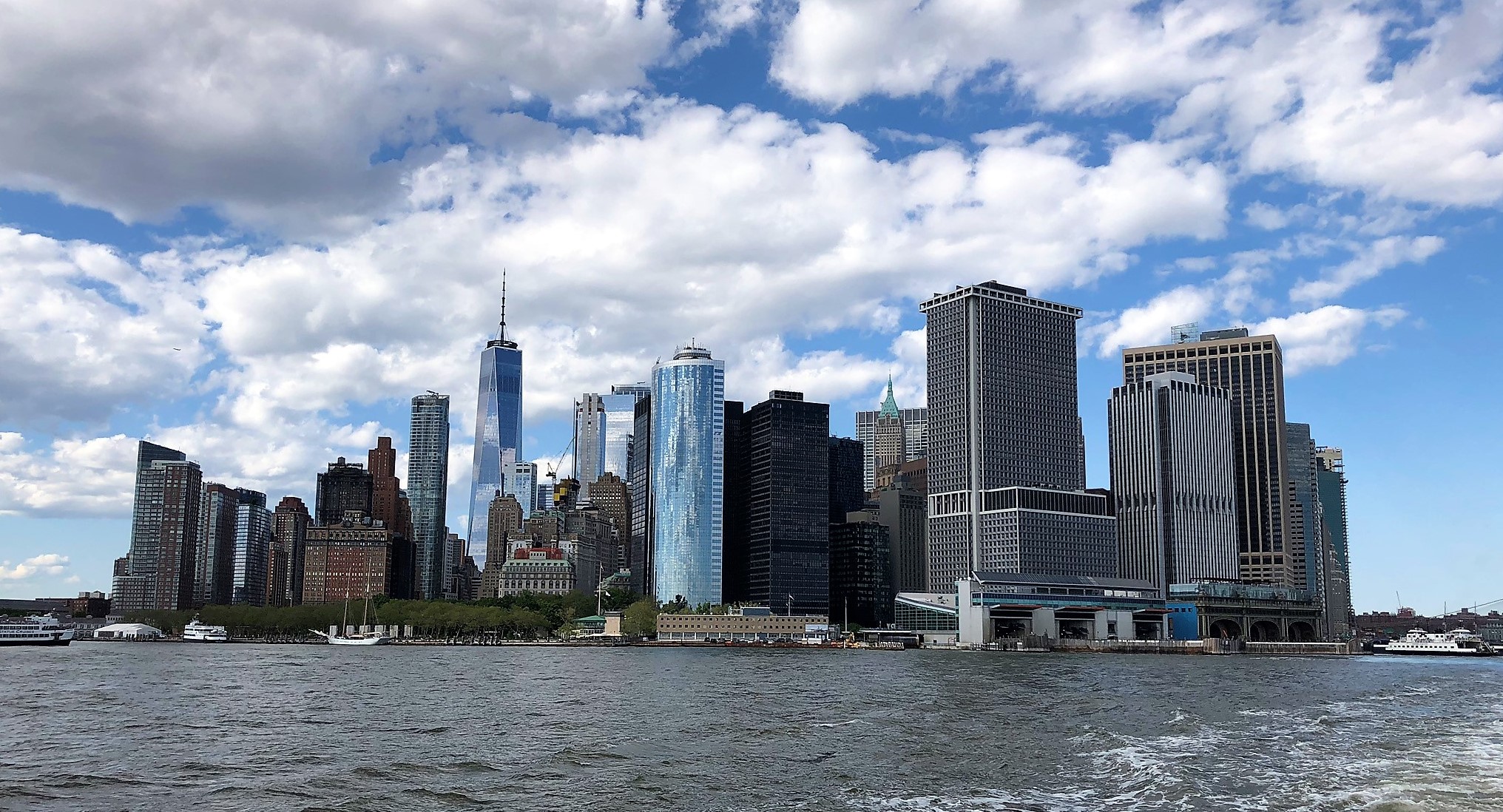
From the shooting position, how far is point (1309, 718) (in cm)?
9269

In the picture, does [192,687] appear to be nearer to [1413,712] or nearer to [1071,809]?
[1071,809]

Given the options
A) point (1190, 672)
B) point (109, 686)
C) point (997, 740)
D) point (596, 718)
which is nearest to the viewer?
point (997, 740)

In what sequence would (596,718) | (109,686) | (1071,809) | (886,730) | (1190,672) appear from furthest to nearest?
(1190,672) < (109,686) < (596,718) < (886,730) < (1071,809)

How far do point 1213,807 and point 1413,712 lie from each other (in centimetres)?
6161

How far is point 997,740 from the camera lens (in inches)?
2963

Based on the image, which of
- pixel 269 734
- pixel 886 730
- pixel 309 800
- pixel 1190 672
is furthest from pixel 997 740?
pixel 1190 672

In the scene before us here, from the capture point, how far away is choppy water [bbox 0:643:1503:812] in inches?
2124

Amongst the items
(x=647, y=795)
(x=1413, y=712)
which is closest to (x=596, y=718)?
(x=647, y=795)

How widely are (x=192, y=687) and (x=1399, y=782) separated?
11012 cm

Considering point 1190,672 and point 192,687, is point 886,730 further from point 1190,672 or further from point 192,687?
point 1190,672

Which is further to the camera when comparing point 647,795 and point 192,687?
point 192,687

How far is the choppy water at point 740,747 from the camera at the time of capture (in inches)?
2124

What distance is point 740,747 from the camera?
237ft

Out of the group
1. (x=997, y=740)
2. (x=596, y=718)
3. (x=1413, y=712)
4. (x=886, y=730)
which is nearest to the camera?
(x=997, y=740)
